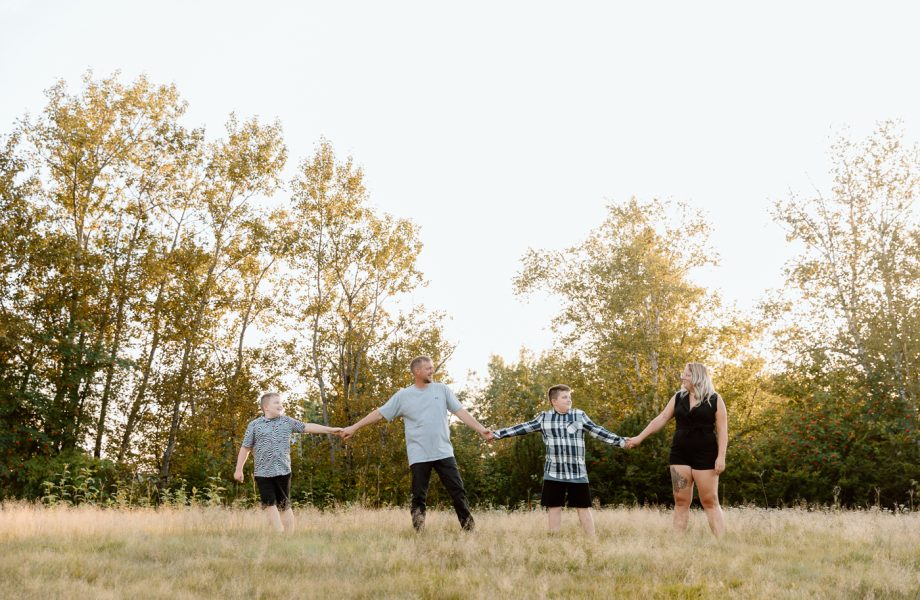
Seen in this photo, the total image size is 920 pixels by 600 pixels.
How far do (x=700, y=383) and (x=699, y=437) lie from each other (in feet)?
1.88

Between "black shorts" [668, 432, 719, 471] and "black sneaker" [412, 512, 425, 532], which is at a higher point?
"black shorts" [668, 432, 719, 471]

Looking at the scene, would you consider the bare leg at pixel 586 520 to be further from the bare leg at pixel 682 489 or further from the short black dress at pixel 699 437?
the short black dress at pixel 699 437

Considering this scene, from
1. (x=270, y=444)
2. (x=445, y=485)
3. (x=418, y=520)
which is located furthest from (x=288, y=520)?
(x=445, y=485)

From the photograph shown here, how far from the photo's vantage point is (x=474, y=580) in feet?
17.3

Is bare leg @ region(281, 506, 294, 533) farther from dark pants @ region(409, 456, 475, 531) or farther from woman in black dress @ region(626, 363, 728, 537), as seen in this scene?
woman in black dress @ region(626, 363, 728, 537)

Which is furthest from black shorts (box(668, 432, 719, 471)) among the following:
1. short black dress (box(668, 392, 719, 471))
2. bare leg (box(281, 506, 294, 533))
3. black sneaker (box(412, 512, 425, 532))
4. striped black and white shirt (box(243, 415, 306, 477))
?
bare leg (box(281, 506, 294, 533))

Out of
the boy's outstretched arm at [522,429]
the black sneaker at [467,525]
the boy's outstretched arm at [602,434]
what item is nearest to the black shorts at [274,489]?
the black sneaker at [467,525]

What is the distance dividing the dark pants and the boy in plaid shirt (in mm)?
771

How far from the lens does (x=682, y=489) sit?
7.78 metres

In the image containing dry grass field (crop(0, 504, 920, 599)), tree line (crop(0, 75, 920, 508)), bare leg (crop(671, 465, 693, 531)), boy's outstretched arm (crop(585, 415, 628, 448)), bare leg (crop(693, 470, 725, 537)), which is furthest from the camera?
tree line (crop(0, 75, 920, 508))

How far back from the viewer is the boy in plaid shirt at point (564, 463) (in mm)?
7895

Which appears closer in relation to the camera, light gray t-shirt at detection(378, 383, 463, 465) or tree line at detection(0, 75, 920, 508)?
light gray t-shirt at detection(378, 383, 463, 465)

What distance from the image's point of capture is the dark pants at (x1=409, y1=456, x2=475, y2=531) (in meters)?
7.98

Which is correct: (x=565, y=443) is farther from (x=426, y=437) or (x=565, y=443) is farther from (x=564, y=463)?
(x=426, y=437)
